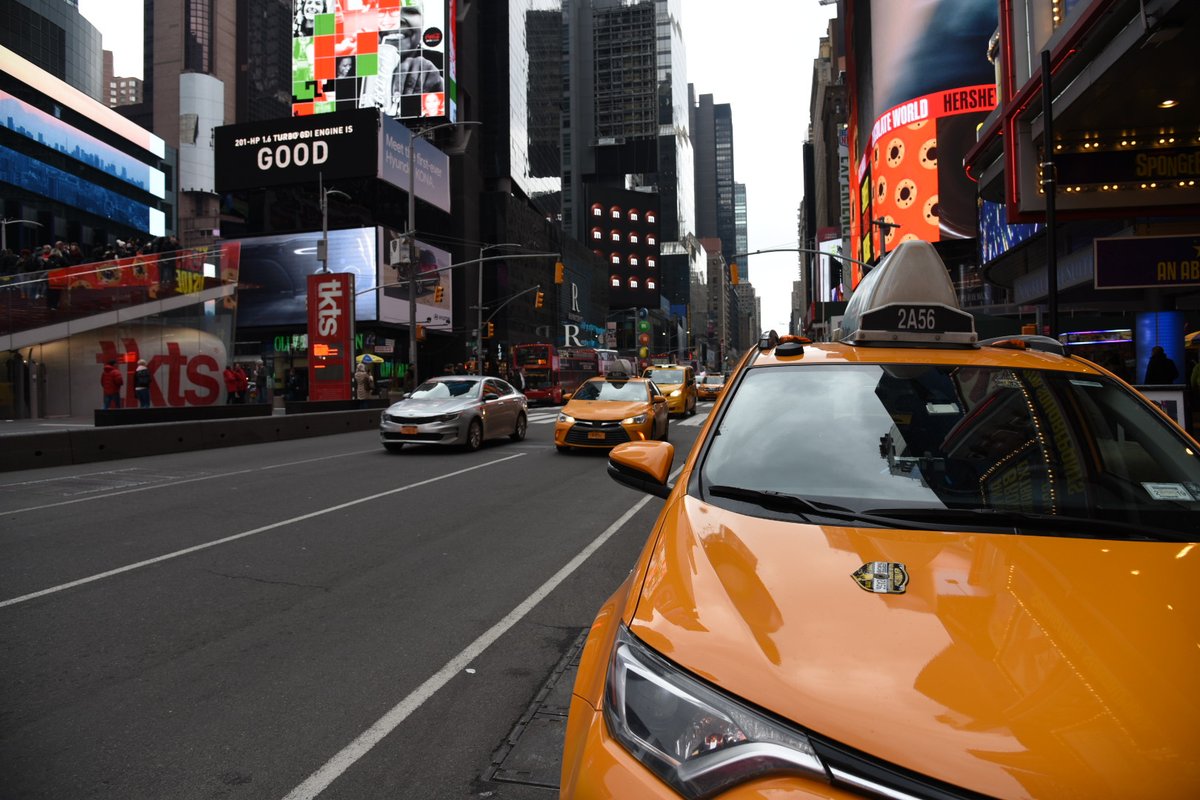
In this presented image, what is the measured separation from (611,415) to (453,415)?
126 inches

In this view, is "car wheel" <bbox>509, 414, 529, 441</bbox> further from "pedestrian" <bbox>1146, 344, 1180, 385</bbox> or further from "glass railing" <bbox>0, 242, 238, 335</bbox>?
"glass railing" <bbox>0, 242, 238, 335</bbox>

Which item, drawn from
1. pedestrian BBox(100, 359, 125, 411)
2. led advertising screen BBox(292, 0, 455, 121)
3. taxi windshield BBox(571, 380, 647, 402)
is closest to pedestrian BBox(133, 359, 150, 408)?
pedestrian BBox(100, 359, 125, 411)

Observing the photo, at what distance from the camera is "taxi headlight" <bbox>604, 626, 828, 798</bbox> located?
60.5 inches

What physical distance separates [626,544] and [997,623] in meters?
5.74

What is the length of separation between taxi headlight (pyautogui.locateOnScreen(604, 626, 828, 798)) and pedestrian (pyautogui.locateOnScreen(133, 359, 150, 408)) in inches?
1100

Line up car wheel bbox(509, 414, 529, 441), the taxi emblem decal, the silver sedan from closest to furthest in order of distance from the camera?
the taxi emblem decal → the silver sedan → car wheel bbox(509, 414, 529, 441)

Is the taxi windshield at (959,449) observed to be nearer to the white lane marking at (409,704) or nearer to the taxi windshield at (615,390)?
the white lane marking at (409,704)

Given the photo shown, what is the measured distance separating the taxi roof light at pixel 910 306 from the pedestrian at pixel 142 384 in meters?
26.1

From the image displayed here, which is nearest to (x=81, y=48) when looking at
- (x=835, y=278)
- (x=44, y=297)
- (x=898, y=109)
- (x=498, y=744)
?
(x=44, y=297)

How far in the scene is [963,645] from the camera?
1.69m

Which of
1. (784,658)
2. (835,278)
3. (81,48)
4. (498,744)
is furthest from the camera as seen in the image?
(835,278)

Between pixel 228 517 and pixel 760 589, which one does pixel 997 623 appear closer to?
pixel 760 589

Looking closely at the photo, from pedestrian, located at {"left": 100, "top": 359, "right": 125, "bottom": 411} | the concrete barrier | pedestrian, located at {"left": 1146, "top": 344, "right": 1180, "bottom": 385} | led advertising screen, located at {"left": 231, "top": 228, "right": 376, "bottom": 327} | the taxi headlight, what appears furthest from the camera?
led advertising screen, located at {"left": 231, "top": 228, "right": 376, "bottom": 327}

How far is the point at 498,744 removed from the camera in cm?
337
